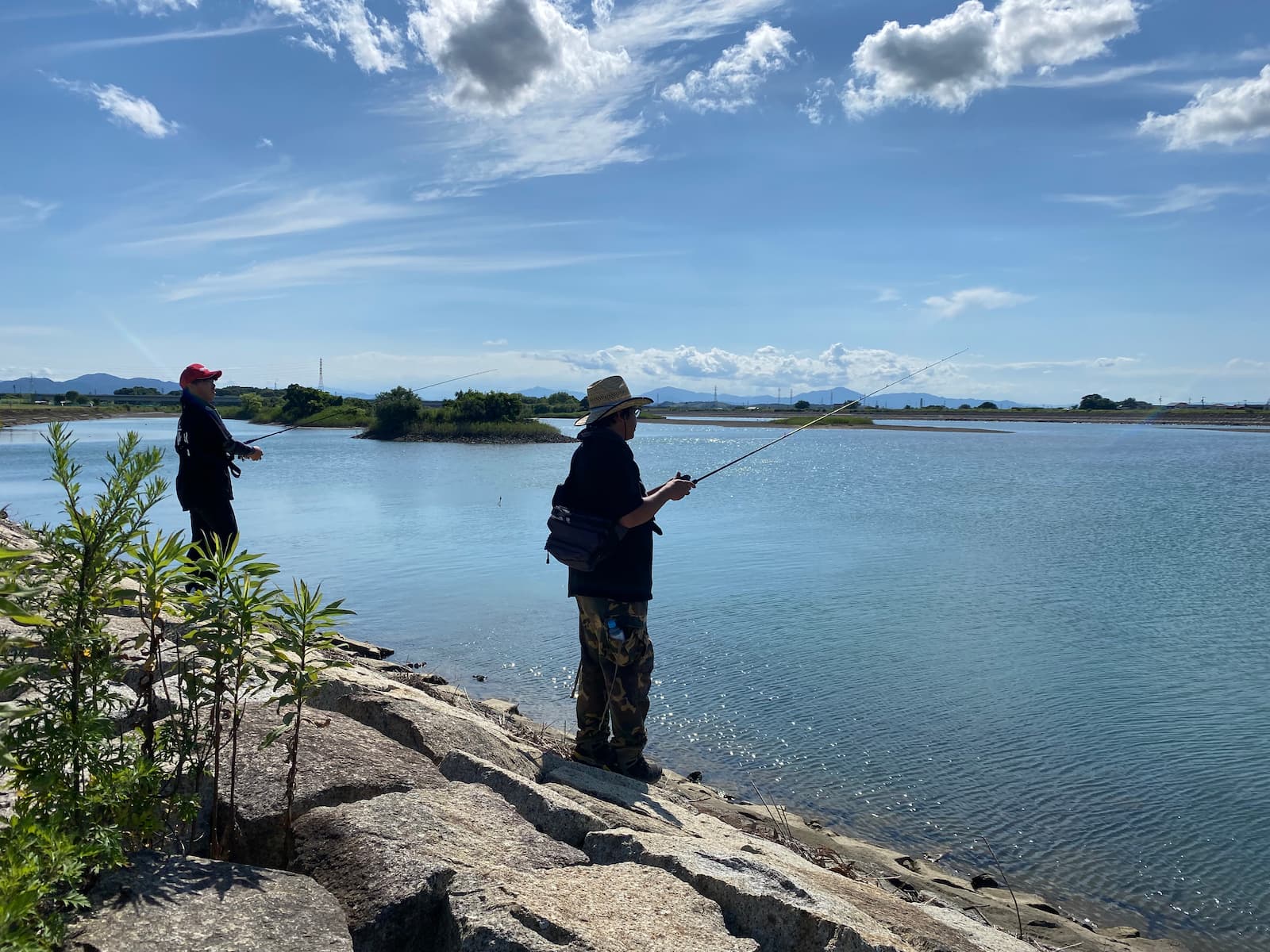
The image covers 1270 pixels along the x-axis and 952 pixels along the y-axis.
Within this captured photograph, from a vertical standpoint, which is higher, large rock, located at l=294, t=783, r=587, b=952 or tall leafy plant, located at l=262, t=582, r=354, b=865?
tall leafy plant, located at l=262, t=582, r=354, b=865

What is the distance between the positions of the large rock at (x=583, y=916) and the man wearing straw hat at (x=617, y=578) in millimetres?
2165

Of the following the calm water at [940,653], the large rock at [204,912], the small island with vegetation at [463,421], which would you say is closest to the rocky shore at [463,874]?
the large rock at [204,912]

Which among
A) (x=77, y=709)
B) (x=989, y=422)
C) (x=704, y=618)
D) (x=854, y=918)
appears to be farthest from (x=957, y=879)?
(x=989, y=422)

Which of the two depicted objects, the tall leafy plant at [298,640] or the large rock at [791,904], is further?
the large rock at [791,904]

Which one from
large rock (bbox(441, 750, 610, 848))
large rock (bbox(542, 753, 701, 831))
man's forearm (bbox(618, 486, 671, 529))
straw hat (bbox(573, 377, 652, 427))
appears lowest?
large rock (bbox(542, 753, 701, 831))

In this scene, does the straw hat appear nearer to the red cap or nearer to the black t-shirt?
the black t-shirt

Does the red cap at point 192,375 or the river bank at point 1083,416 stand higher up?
the river bank at point 1083,416

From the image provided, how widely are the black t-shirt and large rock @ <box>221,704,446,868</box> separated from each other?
4.82ft

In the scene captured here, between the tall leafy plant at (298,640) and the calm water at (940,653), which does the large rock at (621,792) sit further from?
the calm water at (940,653)

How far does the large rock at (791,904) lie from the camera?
3.49m

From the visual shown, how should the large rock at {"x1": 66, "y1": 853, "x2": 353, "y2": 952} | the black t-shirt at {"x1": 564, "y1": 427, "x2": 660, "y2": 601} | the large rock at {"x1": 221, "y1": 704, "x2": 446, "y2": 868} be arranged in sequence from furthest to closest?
the black t-shirt at {"x1": 564, "y1": 427, "x2": 660, "y2": 601}
the large rock at {"x1": 221, "y1": 704, "x2": 446, "y2": 868}
the large rock at {"x1": 66, "y1": 853, "x2": 353, "y2": 952}

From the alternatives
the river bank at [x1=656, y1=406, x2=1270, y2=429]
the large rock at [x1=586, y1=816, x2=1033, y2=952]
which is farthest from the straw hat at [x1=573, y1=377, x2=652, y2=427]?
the river bank at [x1=656, y1=406, x2=1270, y2=429]

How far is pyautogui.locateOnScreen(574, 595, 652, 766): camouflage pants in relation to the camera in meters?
5.68

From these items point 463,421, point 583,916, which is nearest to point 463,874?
point 583,916
